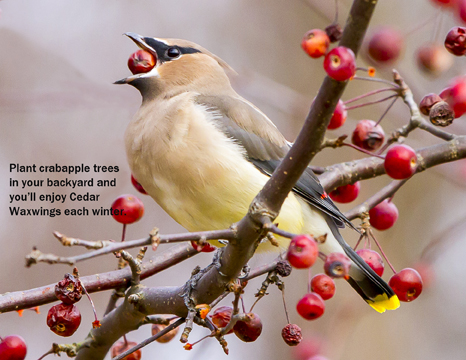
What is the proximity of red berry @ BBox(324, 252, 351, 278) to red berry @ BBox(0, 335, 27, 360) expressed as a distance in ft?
5.22

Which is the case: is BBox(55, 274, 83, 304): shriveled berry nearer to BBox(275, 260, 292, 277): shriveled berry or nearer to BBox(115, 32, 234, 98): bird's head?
BBox(275, 260, 292, 277): shriveled berry

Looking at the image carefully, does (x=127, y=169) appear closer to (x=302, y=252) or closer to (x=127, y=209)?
(x=127, y=209)

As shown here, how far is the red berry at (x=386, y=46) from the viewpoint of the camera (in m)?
3.12

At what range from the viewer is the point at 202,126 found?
128 inches

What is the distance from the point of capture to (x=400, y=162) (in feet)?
7.70

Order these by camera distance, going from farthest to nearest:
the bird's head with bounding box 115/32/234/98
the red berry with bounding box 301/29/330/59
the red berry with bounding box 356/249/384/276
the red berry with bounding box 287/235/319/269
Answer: the bird's head with bounding box 115/32/234/98 → the red berry with bounding box 356/249/384/276 → the red berry with bounding box 301/29/330/59 → the red berry with bounding box 287/235/319/269

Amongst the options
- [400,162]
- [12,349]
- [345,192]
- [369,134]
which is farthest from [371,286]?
[12,349]

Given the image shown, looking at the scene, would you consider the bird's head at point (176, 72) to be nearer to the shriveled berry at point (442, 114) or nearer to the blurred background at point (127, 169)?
the shriveled berry at point (442, 114)

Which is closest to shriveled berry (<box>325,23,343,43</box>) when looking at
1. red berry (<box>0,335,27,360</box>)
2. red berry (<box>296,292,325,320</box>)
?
red berry (<box>296,292,325,320</box>)

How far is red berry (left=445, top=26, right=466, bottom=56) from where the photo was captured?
2641 millimetres

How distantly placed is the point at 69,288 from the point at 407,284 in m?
1.47

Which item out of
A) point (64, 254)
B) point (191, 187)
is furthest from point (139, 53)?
point (64, 254)

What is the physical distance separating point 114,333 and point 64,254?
3714 millimetres

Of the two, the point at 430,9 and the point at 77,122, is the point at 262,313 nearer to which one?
the point at 77,122
